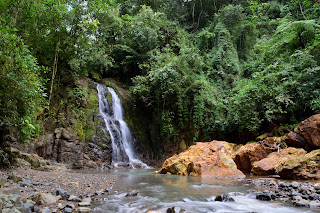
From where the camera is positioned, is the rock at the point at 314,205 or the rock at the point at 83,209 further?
the rock at the point at 314,205

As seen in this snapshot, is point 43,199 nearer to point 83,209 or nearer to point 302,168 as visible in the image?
point 83,209

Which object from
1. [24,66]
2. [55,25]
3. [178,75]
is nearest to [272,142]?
[178,75]

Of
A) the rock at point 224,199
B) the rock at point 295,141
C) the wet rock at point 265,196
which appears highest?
the rock at point 295,141

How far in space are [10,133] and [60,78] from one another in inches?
264

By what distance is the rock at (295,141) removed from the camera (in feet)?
28.0


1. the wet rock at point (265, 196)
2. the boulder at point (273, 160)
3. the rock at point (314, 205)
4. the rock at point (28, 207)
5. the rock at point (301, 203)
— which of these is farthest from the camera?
the boulder at point (273, 160)

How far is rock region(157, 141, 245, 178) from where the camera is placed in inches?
344

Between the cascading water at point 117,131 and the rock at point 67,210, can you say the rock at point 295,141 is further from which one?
the rock at point 67,210

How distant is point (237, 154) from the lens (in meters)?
9.73

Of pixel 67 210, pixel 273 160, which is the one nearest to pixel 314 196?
pixel 273 160

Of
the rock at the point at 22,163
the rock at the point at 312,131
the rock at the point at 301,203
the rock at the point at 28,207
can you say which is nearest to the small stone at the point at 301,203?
the rock at the point at 301,203

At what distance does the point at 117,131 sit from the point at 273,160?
9.61m

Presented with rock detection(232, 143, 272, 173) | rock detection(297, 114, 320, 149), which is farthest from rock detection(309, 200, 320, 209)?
rock detection(232, 143, 272, 173)

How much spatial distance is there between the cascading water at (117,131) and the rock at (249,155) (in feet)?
20.6
